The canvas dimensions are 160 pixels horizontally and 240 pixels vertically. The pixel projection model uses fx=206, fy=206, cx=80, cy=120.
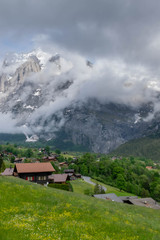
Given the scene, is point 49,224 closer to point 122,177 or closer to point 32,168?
point 32,168

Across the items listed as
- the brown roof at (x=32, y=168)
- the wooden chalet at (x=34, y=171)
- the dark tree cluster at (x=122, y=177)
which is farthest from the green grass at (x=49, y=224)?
the dark tree cluster at (x=122, y=177)

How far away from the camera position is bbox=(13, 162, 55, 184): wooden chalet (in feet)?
245

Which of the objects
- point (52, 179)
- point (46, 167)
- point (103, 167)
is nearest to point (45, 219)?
point (46, 167)

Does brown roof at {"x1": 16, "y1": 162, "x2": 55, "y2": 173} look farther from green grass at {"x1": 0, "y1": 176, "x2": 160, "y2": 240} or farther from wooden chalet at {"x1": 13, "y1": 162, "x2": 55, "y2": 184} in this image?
green grass at {"x1": 0, "y1": 176, "x2": 160, "y2": 240}

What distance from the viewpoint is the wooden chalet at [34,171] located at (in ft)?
245

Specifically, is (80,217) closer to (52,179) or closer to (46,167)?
(46,167)

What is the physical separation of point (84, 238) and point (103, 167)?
149086 mm

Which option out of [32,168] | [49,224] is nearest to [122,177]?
[32,168]

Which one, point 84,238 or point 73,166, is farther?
point 73,166

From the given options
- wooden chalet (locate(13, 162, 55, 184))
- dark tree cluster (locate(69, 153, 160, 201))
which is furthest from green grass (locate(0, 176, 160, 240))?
dark tree cluster (locate(69, 153, 160, 201))

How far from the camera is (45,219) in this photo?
55.1ft

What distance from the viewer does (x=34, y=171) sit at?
75.1 m

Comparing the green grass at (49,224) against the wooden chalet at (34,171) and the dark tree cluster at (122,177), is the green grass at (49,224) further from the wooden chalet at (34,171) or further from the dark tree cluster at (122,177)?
the dark tree cluster at (122,177)

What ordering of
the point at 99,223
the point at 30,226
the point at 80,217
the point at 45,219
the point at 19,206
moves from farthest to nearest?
the point at 19,206 → the point at 80,217 → the point at 99,223 → the point at 45,219 → the point at 30,226
